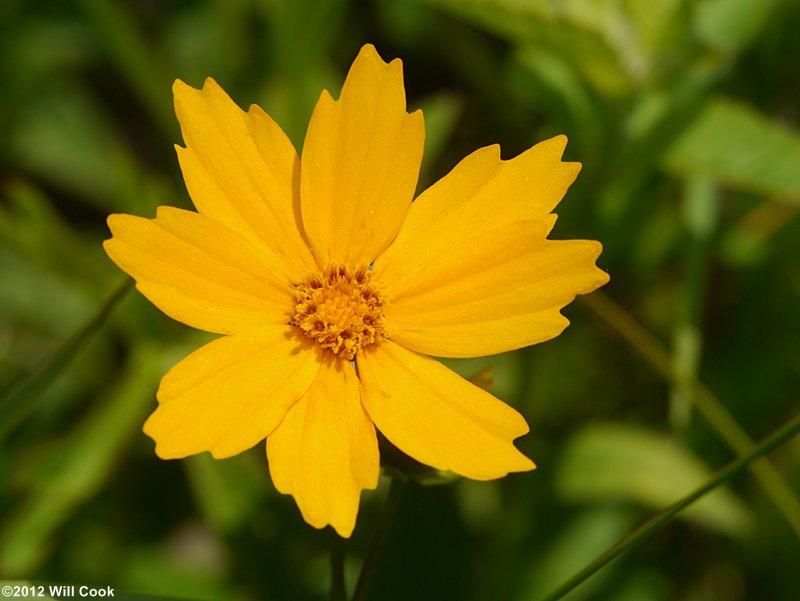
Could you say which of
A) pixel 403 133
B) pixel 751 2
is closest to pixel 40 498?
pixel 403 133

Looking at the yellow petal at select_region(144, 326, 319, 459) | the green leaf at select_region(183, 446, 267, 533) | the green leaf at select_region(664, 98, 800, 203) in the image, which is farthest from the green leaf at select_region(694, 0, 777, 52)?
the green leaf at select_region(183, 446, 267, 533)

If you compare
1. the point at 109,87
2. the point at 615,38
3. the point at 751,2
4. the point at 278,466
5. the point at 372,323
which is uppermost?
the point at 109,87

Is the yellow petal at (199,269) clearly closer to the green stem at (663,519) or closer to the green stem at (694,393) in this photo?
the green stem at (663,519)

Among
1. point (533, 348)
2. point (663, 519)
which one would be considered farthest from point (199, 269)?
point (533, 348)

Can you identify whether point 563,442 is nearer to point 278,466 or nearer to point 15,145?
point 278,466

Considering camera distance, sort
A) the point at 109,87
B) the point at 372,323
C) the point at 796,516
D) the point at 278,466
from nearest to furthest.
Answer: the point at 278,466
the point at 372,323
the point at 796,516
the point at 109,87

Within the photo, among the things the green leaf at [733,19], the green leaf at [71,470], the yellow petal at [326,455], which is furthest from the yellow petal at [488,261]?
the green leaf at [733,19]
